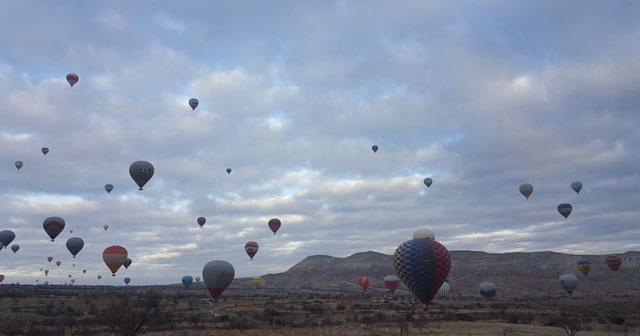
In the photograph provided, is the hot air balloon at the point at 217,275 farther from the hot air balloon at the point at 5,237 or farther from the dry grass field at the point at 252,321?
the hot air balloon at the point at 5,237

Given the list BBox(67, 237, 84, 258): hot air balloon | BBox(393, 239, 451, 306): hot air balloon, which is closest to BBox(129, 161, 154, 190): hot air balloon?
BBox(67, 237, 84, 258): hot air balloon

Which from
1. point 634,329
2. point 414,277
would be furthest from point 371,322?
point 634,329

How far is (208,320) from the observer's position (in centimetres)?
5106

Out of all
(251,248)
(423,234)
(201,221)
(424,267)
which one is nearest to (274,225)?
(251,248)

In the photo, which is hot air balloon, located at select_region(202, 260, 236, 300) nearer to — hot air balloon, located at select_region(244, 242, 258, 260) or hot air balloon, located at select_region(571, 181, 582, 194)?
hot air balloon, located at select_region(244, 242, 258, 260)

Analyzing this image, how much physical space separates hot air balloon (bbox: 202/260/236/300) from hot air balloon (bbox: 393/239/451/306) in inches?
866

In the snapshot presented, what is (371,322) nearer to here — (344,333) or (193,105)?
(344,333)

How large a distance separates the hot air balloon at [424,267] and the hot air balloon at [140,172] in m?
34.2

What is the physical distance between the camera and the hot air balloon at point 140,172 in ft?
200

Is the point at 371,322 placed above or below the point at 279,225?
below

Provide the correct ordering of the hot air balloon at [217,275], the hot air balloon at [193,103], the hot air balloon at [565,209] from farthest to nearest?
the hot air balloon at [565,209] < the hot air balloon at [193,103] < the hot air balloon at [217,275]

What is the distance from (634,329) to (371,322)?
26443mm

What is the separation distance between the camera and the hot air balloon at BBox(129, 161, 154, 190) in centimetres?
6094

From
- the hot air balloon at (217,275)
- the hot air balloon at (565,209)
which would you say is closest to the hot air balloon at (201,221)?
the hot air balloon at (217,275)
